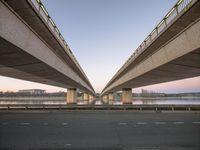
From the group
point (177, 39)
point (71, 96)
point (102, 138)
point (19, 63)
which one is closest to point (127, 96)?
point (71, 96)

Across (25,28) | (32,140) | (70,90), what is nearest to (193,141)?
(32,140)

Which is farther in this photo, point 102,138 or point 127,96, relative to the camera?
point 127,96

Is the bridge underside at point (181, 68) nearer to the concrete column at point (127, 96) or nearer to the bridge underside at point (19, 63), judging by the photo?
the bridge underside at point (19, 63)

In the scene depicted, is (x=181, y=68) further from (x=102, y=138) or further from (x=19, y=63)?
(x=19, y=63)

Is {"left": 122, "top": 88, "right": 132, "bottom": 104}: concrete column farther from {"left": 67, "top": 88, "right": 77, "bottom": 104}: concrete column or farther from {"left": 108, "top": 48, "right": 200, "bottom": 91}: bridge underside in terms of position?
{"left": 108, "top": 48, "right": 200, "bottom": 91}: bridge underside

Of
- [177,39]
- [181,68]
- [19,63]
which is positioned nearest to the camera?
[177,39]

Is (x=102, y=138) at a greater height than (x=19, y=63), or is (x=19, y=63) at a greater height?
(x=19, y=63)

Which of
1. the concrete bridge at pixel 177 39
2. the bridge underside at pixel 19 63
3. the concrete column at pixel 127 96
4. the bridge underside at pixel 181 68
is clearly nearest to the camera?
the concrete bridge at pixel 177 39

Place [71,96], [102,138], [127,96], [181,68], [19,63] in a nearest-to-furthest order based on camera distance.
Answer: [102,138] < [19,63] < [181,68] < [71,96] < [127,96]

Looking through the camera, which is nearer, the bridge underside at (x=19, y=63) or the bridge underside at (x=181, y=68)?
the bridge underside at (x=19, y=63)

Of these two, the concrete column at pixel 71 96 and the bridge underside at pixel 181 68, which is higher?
the bridge underside at pixel 181 68

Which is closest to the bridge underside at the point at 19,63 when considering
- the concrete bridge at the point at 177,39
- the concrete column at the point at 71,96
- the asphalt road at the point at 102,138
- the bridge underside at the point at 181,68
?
the asphalt road at the point at 102,138

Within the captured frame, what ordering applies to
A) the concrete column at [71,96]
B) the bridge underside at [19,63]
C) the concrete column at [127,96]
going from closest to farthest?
the bridge underside at [19,63]
the concrete column at [71,96]
the concrete column at [127,96]

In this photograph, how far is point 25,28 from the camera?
841 centimetres
